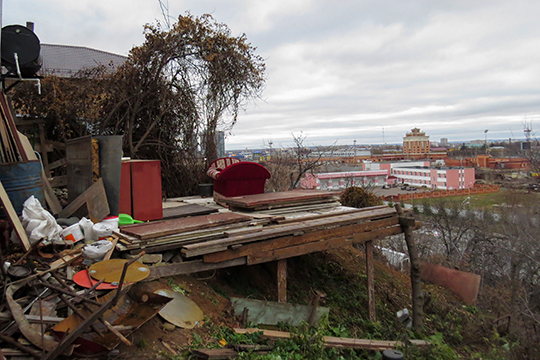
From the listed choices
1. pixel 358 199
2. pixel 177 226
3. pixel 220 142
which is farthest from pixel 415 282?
pixel 220 142

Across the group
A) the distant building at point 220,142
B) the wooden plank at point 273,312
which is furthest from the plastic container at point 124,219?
the distant building at point 220,142

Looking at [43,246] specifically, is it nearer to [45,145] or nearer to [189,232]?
[189,232]

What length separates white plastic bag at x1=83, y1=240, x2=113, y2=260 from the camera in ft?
14.0

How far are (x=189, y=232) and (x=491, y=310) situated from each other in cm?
952

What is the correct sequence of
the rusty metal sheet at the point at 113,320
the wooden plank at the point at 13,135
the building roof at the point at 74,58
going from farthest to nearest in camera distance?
the building roof at the point at 74,58 < the wooden plank at the point at 13,135 < the rusty metal sheet at the point at 113,320

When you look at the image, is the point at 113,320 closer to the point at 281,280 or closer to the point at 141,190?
Result: the point at 281,280

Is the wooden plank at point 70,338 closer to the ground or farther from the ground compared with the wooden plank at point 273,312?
farther from the ground

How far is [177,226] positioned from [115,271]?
128 centimetres

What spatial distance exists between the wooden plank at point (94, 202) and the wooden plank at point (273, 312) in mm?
2490

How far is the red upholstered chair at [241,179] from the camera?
7.82 meters

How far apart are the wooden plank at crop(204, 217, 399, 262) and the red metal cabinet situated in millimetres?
2071

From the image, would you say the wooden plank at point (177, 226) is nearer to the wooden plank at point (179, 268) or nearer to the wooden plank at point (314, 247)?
the wooden plank at point (179, 268)

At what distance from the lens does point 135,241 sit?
15.0 feet

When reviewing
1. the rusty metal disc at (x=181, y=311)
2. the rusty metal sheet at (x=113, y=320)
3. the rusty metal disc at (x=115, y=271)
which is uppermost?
the rusty metal disc at (x=115, y=271)
